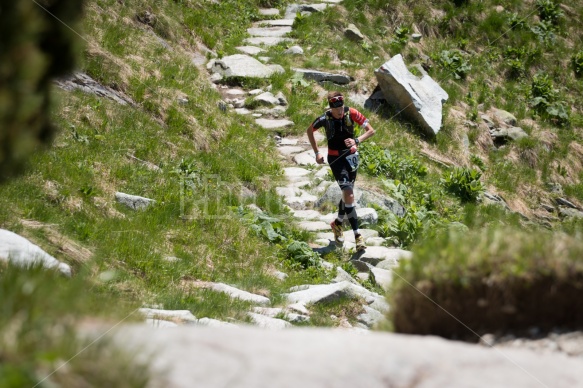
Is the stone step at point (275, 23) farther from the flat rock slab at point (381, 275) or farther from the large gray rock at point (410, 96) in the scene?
the flat rock slab at point (381, 275)

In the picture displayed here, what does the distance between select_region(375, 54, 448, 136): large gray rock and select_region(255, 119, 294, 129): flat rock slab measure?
3276 mm

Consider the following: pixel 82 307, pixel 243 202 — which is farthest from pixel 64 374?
pixel 243 202

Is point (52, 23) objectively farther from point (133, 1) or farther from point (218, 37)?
point (218, 37)

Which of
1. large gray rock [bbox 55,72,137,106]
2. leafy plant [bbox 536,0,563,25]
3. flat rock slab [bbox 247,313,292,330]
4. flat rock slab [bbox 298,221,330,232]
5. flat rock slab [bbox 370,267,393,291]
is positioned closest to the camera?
flat rock slab [bbox 247,313,292,330]

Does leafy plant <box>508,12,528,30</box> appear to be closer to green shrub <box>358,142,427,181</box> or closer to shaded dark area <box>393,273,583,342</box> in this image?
green shrub <box>358,142,427,181</box>

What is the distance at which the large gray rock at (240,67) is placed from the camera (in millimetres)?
17906

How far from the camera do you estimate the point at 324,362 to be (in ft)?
10.9

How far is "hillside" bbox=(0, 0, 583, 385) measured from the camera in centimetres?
438

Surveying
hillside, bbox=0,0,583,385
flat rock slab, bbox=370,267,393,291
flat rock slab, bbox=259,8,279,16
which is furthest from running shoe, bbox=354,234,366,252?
flat rock slab, bbox=259,8,279,16

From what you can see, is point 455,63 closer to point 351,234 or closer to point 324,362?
point 351,234

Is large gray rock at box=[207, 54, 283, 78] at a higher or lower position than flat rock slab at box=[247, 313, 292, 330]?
higher

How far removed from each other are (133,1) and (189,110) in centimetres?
455

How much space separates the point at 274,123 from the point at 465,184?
15.8ft

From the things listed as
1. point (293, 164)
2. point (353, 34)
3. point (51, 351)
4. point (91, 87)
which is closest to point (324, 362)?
point (51, 351)
